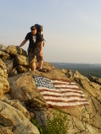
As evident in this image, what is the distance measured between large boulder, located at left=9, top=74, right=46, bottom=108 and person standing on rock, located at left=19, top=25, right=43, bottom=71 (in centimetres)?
228

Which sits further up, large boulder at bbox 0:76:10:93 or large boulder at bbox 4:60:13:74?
large boulder at bbox 4:60:13:74

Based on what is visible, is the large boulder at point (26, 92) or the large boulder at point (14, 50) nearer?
the large boulder at point (26, 92)

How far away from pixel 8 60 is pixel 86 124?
19.8ft

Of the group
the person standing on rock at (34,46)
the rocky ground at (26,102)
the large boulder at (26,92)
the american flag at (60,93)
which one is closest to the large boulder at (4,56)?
the rocky ground at (26,102)

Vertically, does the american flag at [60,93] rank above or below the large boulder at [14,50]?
below

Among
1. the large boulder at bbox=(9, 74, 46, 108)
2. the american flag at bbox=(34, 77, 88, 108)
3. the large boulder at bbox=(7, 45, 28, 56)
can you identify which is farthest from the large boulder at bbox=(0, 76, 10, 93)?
the large boulder at bbox=(7, 45, 28, 56)

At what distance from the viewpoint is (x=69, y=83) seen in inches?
483

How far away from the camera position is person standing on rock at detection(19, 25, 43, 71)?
1205 centimetres

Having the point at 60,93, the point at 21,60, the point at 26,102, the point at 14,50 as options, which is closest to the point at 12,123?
the point at 26,102

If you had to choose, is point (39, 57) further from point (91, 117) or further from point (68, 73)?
point (91, 117)

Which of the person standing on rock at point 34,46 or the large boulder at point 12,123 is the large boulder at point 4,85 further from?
the person standing on rock at point 34,46

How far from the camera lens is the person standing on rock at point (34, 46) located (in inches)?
475

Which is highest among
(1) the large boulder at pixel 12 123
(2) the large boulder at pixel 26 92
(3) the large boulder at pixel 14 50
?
(3) the large boulder at pixel 14 50

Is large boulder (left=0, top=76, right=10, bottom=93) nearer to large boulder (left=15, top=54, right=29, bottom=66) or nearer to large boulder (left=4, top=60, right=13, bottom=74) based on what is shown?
large boulder (left=4, top=60, right=13, bottom=74)
